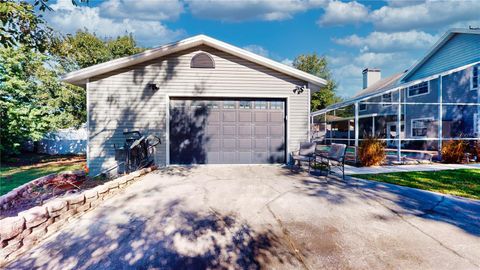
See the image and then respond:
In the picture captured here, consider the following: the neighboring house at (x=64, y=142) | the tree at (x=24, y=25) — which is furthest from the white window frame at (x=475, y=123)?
the neighboring house at (x=64, y=142)

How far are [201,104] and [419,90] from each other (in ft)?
50.0

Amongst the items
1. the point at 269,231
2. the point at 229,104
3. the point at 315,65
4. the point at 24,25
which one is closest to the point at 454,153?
the point at 229,104

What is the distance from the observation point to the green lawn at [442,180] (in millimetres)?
5121

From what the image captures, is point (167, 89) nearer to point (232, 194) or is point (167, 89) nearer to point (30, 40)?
point (30, 40)

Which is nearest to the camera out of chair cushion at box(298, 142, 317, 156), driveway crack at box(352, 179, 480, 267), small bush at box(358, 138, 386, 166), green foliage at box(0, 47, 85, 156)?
driveway crack at box(352, 179, 480, 267)

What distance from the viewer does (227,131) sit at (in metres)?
8.17

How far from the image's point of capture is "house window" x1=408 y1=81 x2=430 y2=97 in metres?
14.5

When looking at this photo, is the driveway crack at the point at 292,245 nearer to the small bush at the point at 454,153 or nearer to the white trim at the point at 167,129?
the white trim at the point at 167,129

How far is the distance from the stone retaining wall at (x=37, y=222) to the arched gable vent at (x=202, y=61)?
5262 mm

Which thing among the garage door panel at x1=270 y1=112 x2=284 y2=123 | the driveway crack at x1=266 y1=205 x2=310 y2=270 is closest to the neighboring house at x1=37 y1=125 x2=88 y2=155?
the garage door panel at x1=270 y1=112 x2=284 y2=123

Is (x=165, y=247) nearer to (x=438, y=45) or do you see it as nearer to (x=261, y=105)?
(x=261, y=105)

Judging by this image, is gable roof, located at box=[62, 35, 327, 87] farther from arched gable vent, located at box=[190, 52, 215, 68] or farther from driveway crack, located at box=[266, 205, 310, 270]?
driveway crack, located at box=[266, 205, 310, 270]

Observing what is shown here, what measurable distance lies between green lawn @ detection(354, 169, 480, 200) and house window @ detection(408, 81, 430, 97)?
362 inches

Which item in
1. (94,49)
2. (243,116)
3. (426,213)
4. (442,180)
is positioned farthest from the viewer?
(94,49)
